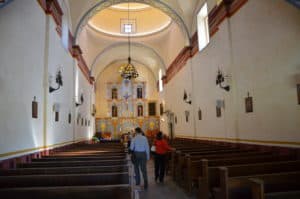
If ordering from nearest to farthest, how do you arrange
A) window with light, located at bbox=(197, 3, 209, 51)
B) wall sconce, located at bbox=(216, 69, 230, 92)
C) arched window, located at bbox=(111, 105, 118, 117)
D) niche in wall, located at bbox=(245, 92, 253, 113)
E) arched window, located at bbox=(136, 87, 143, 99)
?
1. niche in wall, located at bbox=(245, 92, 253, 113)
2. wall sconce, located at bbox=(216, 69, 230, 92)
3. window with light, located at bbox=(197, 3, 209, 51)
4. arched window, located at bbox=(111, 105, 118, 117)
5. arched window, located at bbox=(136, 87, 143, 99)

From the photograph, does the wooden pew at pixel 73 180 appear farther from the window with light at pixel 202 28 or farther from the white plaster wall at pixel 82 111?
the window with light at pixel 202 28

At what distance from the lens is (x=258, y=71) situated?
7.00 m

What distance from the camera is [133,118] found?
1011 inches

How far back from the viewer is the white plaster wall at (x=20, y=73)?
4852 mm


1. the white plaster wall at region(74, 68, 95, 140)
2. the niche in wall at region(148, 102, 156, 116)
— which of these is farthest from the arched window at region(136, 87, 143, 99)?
the white plaster wall at region(74, 68, 95, 140)

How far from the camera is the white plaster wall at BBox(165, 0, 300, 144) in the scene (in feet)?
18.8

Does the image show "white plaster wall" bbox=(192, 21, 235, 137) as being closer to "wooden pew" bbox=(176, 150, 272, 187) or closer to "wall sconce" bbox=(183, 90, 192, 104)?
"wall sconce" bbox=(183, 90, 192, 104)

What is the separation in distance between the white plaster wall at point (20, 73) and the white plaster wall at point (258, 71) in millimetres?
5909

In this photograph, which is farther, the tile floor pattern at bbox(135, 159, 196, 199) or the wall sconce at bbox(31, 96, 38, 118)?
the wall sconce at bbox(31, 96, 38, 118)

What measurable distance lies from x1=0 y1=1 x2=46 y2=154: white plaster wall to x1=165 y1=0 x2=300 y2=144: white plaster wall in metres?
5.91

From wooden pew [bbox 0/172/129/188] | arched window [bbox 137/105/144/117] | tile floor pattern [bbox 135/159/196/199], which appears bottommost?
tile floor pattern [bbox 135/159/196/199]

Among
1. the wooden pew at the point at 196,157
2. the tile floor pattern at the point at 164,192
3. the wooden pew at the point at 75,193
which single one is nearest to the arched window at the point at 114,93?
the tile floor pattern at the point at 164,192

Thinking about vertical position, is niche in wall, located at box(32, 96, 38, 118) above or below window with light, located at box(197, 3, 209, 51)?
below

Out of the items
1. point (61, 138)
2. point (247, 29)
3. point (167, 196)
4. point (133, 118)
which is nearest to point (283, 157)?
A: point (167, 196)
